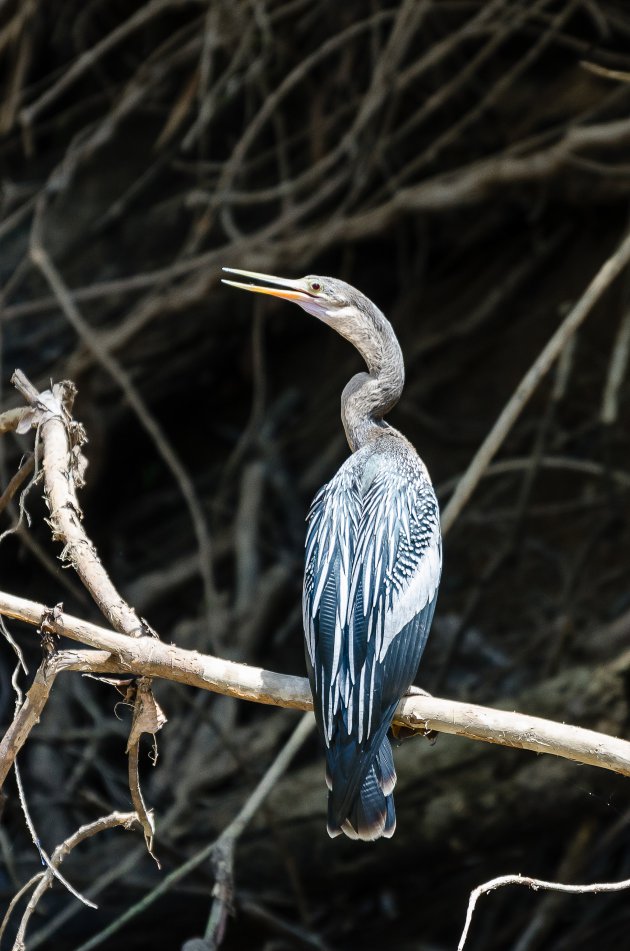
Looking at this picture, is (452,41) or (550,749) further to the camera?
(452,41)

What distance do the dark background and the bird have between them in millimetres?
1010

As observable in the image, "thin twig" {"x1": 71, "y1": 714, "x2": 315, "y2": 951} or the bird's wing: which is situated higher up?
the bird's wing

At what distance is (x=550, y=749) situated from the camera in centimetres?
149

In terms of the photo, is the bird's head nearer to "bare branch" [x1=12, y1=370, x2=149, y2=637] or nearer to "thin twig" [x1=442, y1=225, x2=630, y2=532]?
"thin twig" [x1=442, y1=225, x2=630, y2=532]

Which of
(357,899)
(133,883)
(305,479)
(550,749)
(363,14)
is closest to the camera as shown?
(550,749)

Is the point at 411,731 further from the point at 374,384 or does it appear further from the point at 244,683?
the point at 374,384

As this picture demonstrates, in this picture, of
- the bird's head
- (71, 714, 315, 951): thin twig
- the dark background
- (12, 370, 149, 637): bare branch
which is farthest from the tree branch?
the dark background

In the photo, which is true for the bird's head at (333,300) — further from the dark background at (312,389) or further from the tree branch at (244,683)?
the dark background at (312,389)

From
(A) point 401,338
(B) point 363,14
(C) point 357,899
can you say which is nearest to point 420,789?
(C) point 357,899

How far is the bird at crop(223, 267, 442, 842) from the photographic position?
5.79ft

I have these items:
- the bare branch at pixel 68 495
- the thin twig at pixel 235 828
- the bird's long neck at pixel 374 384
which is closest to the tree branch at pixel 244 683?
the bare branch at pixel 68 495

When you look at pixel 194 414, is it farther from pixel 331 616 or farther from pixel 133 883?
pixel 331 616

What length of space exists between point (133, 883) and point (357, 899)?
68 cm

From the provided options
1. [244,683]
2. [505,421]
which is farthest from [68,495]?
[505,421]
